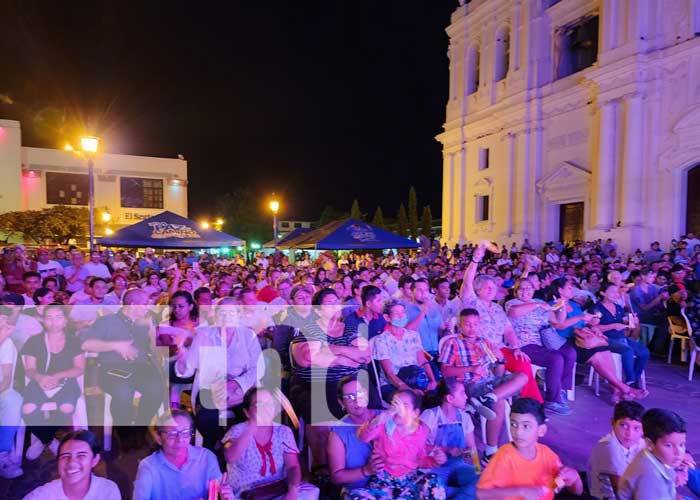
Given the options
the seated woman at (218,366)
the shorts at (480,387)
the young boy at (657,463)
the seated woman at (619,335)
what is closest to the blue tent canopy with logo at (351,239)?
the seated woman at (619,335)

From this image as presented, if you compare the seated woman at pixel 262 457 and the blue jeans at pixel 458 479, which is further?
the blue jeans at pixel 458 479

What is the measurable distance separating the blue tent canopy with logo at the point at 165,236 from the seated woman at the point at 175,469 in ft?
22.9

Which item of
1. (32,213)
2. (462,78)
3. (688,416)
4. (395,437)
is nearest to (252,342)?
(395,437)

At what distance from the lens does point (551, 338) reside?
5391 mm

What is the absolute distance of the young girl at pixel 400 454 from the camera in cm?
303

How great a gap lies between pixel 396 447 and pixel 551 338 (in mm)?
3093

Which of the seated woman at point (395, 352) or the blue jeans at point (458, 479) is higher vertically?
the seated woman at point (395, 352)

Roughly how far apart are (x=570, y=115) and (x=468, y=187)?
7262mm

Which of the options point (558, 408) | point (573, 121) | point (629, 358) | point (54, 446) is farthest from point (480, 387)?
point (573, 121)

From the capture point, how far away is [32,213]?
105 feet

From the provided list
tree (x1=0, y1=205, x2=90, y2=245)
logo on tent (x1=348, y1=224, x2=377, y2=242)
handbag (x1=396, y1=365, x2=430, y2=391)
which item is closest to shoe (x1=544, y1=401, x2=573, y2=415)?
handbag (x1=396, y1=365, x2=430, y2=391)

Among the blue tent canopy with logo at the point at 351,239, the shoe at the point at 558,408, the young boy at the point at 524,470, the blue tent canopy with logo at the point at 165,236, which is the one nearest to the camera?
the young boy at the point at 524,470

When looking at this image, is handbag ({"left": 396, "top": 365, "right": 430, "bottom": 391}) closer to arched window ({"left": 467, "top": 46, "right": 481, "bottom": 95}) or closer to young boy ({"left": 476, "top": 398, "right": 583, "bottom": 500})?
young boy ({"left": 476, "top": 398, "right": 583, "bottom": 500})

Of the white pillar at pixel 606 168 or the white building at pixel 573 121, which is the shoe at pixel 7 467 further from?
the white pillar at pixel 606 168
